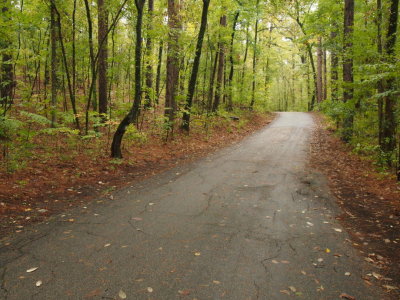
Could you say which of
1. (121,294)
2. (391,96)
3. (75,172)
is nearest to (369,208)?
(391,96)

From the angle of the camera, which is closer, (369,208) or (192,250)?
(192,250)

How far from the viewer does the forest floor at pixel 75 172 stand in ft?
17.7

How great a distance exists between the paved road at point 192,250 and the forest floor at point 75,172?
2.29ft

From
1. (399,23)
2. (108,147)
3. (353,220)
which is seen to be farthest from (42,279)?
(399,23)

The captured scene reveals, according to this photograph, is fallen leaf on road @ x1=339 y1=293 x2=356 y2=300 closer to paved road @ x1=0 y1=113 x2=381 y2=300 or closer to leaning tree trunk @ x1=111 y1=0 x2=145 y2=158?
paved road @ x1=0 y1=113 x2=381 y2=300

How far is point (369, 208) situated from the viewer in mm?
5848

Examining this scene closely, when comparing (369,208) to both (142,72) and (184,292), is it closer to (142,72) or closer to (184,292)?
(184,292)

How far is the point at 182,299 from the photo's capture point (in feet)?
9.72

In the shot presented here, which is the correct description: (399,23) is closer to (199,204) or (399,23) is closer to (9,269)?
(199,204)

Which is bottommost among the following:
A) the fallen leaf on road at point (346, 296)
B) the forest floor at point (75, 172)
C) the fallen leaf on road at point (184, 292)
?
the fallen leaf on road at point (346, 296)

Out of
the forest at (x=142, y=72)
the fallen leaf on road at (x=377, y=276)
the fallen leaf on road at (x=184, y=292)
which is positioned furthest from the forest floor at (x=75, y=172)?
the fallen leaf on road at (x=377, y=276)

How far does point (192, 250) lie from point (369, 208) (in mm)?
4203

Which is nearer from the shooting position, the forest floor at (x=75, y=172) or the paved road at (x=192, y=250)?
the paved road at (x=192, y=250)

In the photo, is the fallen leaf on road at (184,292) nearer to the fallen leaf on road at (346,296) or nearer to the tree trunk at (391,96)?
the fallen leaf on road at (346,296)
